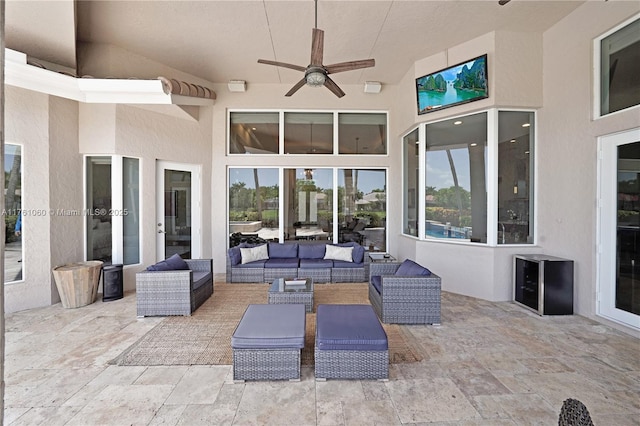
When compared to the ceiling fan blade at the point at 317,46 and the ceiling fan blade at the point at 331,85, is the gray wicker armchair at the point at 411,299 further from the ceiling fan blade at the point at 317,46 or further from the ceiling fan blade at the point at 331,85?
the ceiling fan blade at the point at 317,46

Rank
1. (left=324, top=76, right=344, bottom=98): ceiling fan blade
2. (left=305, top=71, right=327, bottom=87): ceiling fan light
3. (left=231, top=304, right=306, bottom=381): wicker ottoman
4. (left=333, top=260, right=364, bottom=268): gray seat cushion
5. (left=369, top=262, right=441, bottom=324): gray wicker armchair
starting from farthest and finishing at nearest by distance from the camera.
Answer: (left=333, top=260, right=364, bottom=268): gray seat cushion, (left=324, top=76, right=344, bottom=98): ceiling fan blade, (left=369, top=262, right=441, bottom=324): gray wicker armchair, (left=305, top=71, right=327, bottom=87): ceiling fan light, (left=231, top=304, right=306, bottom=381): wicker ottoman

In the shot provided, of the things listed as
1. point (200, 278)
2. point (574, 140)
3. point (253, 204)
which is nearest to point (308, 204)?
point (253, 204)

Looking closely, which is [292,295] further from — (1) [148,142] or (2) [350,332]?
(1) [148,142]

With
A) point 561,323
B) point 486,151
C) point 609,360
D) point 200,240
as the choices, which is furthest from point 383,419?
point 200,240

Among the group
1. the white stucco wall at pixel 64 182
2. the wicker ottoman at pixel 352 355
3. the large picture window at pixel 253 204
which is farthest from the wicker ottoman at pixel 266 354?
the large picture window at pixel 253 204

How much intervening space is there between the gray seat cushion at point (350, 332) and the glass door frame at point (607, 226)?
3.39 meters

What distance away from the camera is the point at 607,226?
3824 mm

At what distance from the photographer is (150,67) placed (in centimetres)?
554

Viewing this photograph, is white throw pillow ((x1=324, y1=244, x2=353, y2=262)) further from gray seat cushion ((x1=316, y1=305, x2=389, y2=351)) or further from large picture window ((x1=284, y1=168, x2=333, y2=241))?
gray seat cushion ((x1=316, y1=305, x2=389, y2=351))

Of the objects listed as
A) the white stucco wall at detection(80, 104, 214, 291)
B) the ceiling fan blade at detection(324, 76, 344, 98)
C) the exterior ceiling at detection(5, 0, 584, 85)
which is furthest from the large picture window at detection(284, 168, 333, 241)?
the ceiling fan blade at detection(324, 76, 344, 98)

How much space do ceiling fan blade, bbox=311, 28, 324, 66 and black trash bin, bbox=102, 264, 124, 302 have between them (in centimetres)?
455

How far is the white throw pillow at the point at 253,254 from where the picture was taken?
574 centimetres

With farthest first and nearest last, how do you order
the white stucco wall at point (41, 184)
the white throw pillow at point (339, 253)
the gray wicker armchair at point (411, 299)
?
the white throw pillow at point (339, 253)
the white stucco wall at point (41, 184)
the gray wicker armchair at point (411, 299)

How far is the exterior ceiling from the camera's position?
4.04 meters
